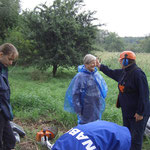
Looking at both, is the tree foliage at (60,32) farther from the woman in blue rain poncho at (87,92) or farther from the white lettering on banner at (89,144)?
the white lettering on banner at (89,144)

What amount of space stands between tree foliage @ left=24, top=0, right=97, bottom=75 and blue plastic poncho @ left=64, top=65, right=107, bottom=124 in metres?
7.31

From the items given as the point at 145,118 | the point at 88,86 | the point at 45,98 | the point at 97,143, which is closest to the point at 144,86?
the point at 145,118

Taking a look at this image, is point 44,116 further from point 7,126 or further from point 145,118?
point 145,118

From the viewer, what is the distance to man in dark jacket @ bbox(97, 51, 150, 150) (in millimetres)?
2805

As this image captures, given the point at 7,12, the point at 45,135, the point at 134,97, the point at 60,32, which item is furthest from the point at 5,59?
the point at 7,12

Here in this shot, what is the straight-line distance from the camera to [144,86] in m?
2.81

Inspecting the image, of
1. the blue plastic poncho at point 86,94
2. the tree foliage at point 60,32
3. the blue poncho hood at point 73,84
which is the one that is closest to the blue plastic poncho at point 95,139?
the blue plastic poncho at point 86,94

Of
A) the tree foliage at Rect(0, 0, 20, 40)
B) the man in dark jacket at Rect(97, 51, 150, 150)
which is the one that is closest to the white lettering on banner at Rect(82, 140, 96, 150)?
the man in dark jacket at Rect(97, 51, 150, 150)

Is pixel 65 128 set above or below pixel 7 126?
below

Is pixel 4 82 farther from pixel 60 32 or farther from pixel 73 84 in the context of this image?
pixel 60 32

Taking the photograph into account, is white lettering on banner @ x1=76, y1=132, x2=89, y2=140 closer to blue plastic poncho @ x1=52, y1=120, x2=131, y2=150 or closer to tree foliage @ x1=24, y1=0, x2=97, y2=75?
blue plastic poncho @ x1=52, y1=120, x2=131, y2=150

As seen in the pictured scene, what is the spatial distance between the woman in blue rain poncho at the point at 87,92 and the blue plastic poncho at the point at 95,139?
2.01 meters

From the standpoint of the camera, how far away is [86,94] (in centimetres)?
370

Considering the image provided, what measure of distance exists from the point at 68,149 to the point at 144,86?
1815 millimetres
